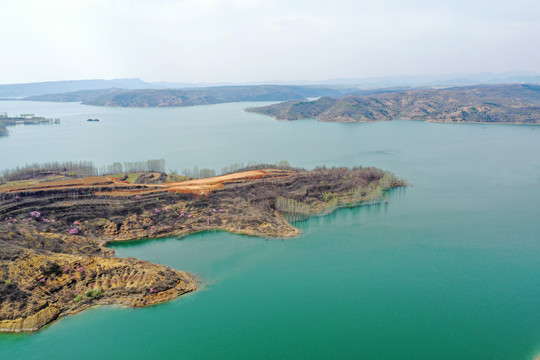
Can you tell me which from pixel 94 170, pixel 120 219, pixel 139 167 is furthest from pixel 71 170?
pixel 120 219

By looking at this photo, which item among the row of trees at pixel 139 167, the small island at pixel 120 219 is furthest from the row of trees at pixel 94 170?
the small island at pixel 120 219

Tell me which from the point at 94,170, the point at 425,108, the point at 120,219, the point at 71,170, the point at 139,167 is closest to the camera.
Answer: the point at 120,219

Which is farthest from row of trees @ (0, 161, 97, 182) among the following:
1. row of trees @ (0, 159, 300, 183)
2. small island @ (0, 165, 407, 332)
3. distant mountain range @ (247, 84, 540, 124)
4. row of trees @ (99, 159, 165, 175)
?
distant mountain range @ (247, 84, 540, 124)

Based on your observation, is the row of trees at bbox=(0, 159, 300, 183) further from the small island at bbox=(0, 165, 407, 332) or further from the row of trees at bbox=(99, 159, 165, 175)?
the small island at bbox=(0, 165, 407, 332)

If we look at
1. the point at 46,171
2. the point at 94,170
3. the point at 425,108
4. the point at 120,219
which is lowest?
the point at 120,219

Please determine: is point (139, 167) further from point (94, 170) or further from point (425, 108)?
point (425, 108)
